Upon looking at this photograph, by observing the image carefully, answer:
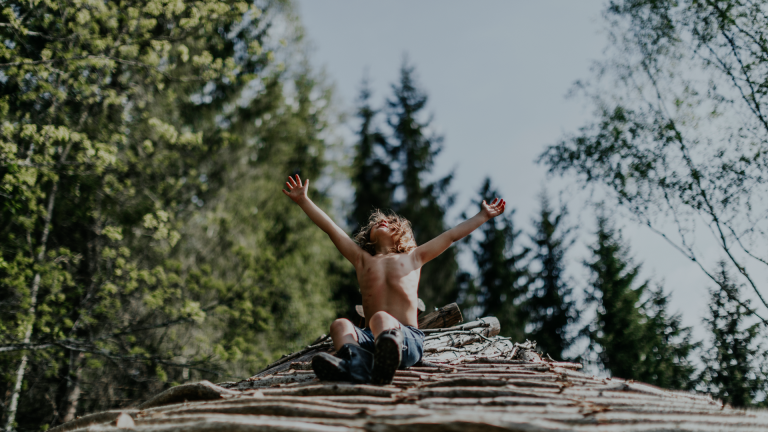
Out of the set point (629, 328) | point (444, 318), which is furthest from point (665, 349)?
point (444, 318)

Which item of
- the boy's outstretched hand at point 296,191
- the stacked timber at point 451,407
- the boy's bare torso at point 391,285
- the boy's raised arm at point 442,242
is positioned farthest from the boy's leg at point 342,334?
the boy's outstretched hand at point 296,191

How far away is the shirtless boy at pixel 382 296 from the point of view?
2.62m

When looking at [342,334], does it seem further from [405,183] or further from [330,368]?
[405,183]

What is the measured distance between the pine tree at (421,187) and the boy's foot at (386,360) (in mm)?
15657

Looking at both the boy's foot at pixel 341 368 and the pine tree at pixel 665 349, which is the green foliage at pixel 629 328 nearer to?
the pine tree at pixel 665 349

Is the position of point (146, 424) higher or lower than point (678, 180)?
lower

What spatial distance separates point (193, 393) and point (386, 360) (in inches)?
39.6

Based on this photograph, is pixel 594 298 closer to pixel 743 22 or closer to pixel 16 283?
pixel 743 22

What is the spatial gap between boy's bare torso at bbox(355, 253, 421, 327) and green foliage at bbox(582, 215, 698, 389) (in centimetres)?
1270

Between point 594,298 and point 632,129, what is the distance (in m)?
11.2

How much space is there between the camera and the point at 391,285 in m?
3.64

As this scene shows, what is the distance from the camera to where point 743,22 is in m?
8.29

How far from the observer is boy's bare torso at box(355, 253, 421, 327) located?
3.59 metres

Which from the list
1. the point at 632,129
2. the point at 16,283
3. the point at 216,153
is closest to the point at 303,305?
the point at 216,153
